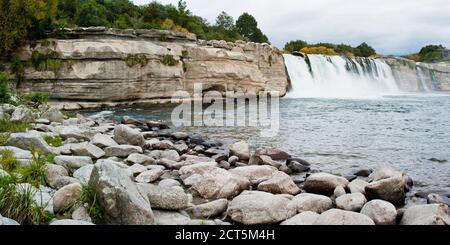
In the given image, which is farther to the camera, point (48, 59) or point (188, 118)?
point (48, 59)

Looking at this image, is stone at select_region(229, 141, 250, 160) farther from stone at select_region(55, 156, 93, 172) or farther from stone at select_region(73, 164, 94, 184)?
stone at select_region(73, 164, 94, 184)

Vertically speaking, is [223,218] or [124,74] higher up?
[124,74]

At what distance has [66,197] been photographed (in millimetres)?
4711

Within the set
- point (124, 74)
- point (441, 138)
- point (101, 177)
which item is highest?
point (124, 74)

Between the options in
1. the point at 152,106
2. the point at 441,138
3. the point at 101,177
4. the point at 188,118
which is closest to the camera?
the point at 101,177

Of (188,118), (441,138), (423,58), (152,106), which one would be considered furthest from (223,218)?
(423,58)

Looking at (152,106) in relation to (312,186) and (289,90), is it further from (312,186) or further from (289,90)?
(312,186)

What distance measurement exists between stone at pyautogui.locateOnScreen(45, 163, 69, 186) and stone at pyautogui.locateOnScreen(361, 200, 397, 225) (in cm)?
408

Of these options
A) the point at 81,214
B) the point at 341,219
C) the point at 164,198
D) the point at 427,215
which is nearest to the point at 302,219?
the point at 341,219

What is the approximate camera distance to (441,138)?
12734 millimetres

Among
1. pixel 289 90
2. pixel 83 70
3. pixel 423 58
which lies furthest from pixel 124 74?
pixel 423 58
